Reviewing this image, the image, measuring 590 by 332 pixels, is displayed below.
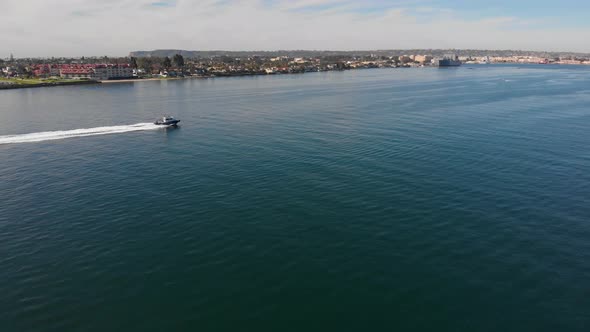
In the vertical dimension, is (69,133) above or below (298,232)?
above

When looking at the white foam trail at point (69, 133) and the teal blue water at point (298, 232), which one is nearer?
the teal blue water at point (298, 232)

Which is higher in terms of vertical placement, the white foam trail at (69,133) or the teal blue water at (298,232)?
the white foam trail at (69,133)

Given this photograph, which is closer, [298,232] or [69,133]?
[298,232]

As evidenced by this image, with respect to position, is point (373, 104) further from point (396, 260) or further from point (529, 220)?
point (396, 260)

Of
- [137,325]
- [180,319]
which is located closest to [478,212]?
[180,319]
